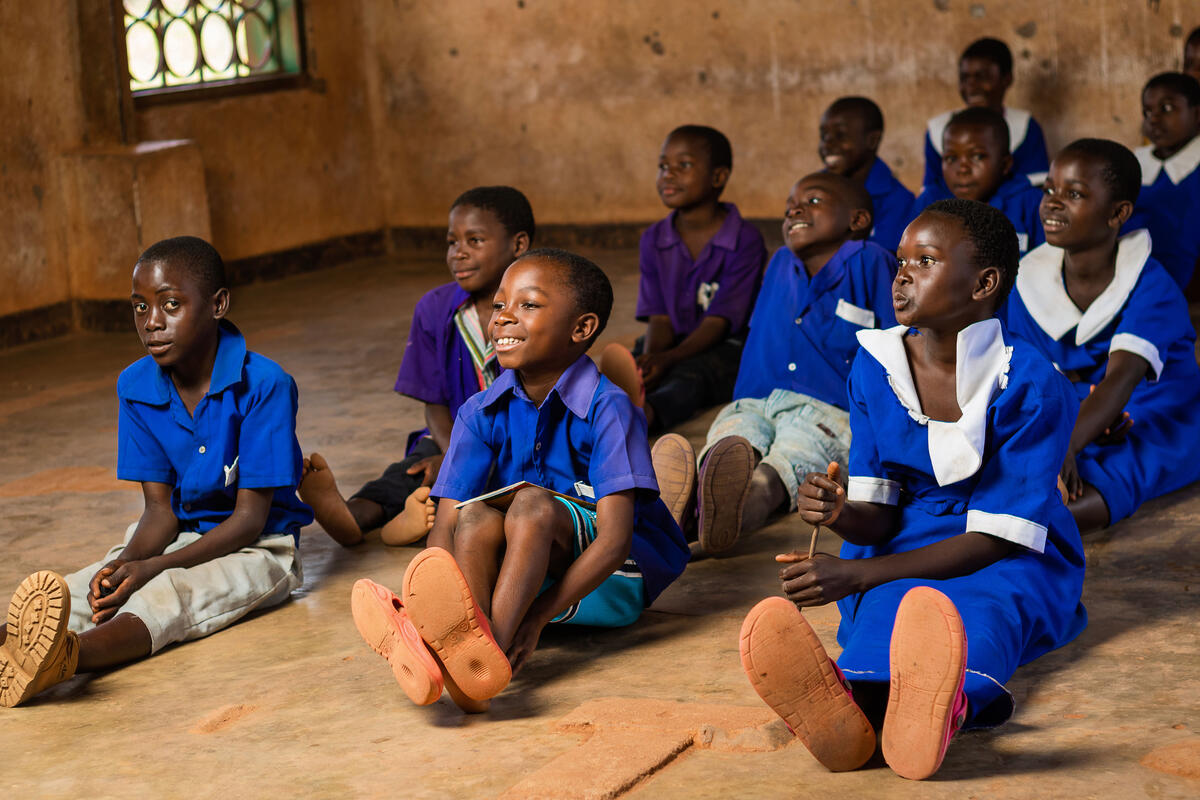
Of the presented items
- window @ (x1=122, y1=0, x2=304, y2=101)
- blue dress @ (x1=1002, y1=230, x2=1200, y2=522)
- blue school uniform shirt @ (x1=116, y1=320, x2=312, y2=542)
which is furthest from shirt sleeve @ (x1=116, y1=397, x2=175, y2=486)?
window @ (x1=122, y1=0, x2=304, y2=101)

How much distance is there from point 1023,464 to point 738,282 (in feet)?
6.57

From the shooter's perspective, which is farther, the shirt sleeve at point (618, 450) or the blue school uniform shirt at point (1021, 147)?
the blue school uniform shirt at point (1021, 147)

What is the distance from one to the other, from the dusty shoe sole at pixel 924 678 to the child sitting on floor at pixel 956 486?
124mm

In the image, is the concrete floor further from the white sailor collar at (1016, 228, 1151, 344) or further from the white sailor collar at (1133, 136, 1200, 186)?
the white sailor collar at (1133, 136, 1200, 186)

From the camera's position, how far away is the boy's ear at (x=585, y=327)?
2.60 m

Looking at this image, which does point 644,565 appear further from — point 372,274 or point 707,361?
point 372,274

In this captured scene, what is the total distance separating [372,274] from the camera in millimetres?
7277

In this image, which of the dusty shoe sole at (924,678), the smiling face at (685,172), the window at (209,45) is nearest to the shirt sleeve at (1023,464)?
the dusty shoe sole at (924,678)

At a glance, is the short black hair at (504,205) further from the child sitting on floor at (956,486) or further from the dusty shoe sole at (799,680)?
the dusty shoe sole at (799,680)

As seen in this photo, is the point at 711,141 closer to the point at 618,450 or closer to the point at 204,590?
the point at 618,450

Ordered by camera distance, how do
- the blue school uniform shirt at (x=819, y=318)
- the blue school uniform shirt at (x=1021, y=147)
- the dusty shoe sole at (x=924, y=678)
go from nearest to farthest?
the dusty shoe sole at (x=924, y=678), the blue school uniform shirt at (x=819, y=318), the blue school uniform shirt at (x=1021, y=147)

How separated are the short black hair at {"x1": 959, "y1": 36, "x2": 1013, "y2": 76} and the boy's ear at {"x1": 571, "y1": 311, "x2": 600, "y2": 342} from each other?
376 cm

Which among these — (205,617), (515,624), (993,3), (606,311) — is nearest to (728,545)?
(606,311)

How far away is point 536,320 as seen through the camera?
256cm
